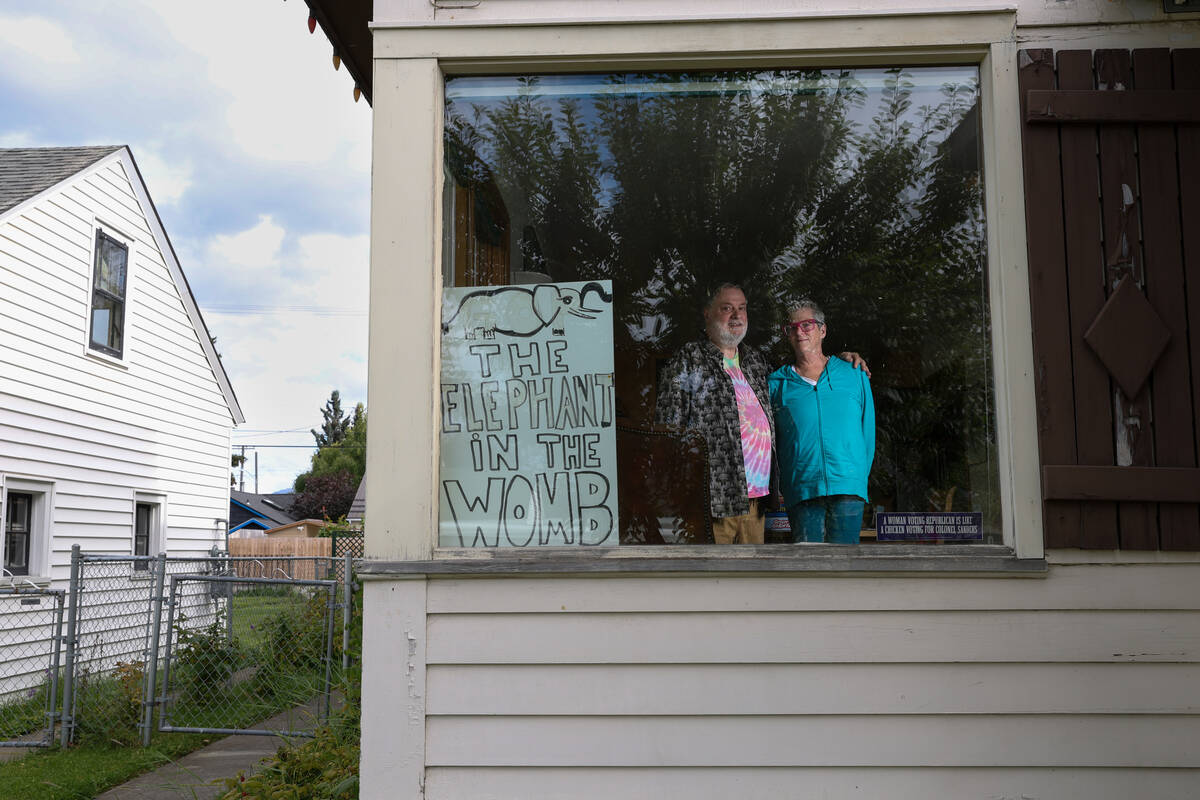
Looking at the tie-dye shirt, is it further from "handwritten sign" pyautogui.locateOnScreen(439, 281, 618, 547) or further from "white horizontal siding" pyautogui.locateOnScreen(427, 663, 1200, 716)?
"white horizontal siding" pyautogui.locateOnScreen(427, 663, 1200, 716)

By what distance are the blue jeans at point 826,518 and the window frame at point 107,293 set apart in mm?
9971

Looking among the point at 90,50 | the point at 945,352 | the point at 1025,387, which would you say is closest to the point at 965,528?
the point at 1025,387

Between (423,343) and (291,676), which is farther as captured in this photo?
(291,676)

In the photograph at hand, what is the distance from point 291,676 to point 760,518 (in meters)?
4.39

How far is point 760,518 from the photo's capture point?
12.7ft

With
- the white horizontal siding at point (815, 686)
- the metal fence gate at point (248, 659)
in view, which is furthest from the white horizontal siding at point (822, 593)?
the metal fence gate at point (248, 659)

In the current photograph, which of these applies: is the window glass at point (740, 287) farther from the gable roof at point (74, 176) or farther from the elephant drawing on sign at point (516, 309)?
the gable roof at point (74, 176)

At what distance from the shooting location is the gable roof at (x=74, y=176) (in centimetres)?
1031

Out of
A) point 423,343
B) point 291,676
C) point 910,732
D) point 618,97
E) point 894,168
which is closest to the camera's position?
point 910,732

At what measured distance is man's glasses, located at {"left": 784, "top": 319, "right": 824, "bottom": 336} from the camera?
4359 millimetres

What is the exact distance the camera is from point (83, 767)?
639 centimetres

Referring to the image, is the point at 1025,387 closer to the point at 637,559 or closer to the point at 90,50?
the point at 637,559

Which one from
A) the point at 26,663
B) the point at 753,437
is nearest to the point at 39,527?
the point at 26,663

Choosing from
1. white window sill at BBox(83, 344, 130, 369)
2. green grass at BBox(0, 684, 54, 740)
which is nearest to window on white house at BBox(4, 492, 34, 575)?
green grass at BBox(0, 684, 54, 740)
